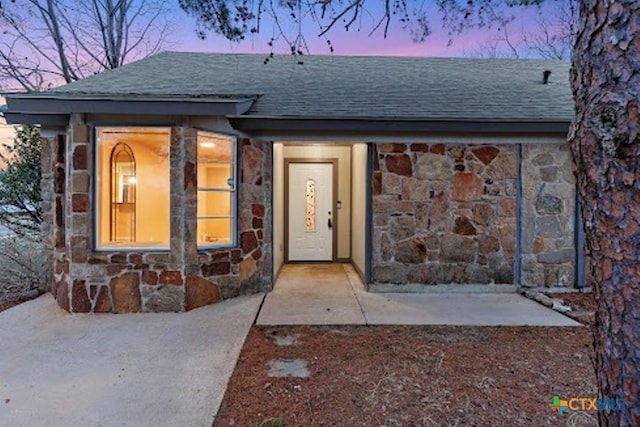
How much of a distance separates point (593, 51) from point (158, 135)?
4.86m

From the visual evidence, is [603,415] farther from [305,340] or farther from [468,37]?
[468,37]

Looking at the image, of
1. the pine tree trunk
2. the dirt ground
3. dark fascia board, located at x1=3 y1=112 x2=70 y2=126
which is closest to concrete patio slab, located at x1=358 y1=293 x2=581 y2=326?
the dirt ground

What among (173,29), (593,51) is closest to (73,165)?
(593,51)

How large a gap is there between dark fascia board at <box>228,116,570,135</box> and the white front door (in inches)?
99.1

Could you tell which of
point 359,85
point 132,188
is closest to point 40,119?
point 132,188

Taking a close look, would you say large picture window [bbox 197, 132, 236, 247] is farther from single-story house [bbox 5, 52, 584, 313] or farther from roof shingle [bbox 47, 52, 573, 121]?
roof shingle [bbox 47, 52, 573, 121]

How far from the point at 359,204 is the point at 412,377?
384 centimetres

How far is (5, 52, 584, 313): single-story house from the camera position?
15.2 ft

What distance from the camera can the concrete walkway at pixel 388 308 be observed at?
4.34 meters

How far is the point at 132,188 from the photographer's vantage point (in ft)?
17.6

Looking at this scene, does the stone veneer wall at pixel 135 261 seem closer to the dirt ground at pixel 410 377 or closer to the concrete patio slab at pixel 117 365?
the concrete patio slab at pixel 117 365

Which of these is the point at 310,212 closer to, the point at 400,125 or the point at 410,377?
the point at 400,125

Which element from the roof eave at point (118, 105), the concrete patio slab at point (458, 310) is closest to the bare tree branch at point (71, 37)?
the roof eave at point (118, 105)

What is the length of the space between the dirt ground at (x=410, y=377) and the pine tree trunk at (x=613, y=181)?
1.34 metres
